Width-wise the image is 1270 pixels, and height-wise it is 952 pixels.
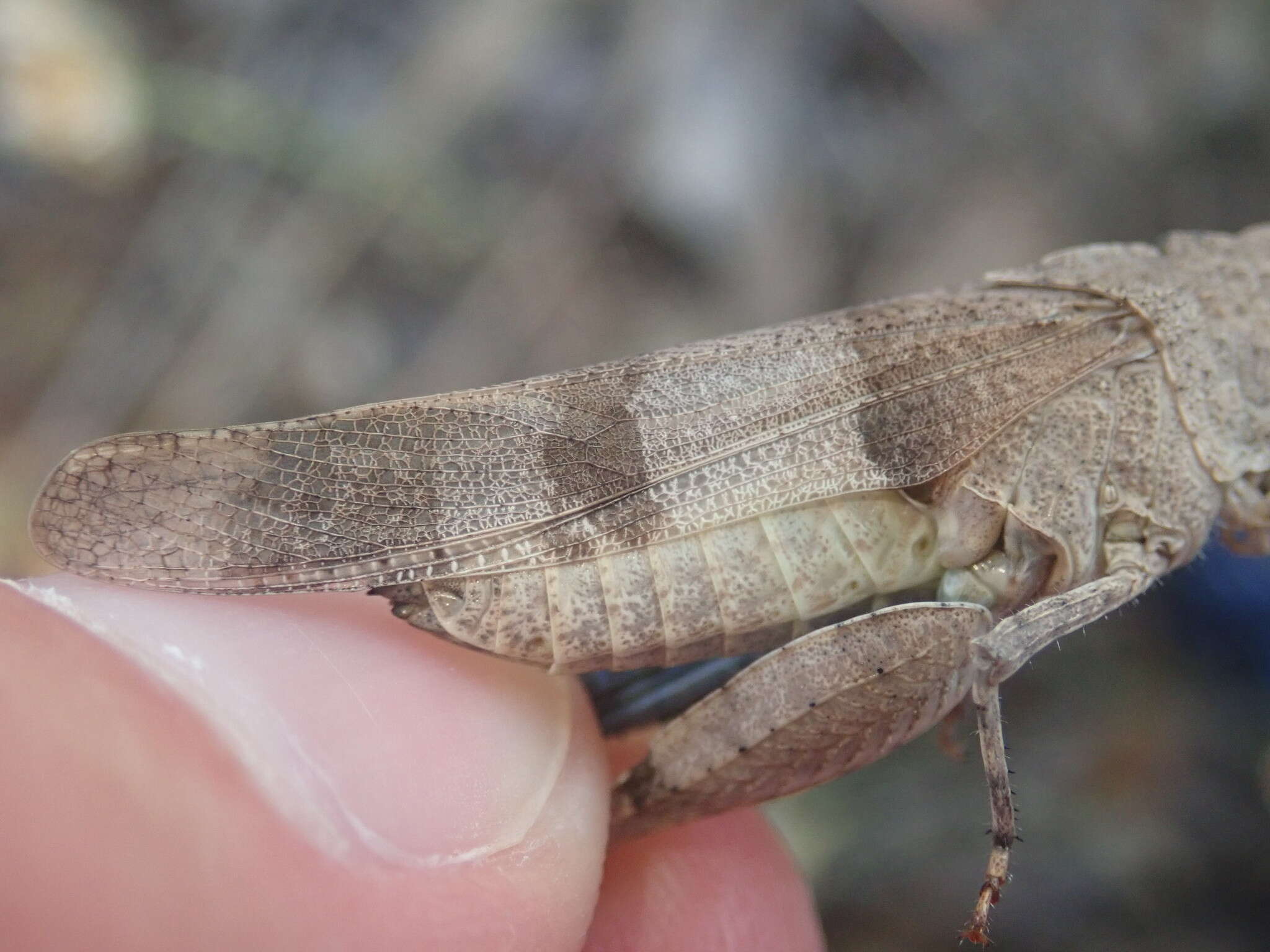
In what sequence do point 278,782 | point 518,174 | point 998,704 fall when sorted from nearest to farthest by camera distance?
point 278,782
point 998,704
point 518,174

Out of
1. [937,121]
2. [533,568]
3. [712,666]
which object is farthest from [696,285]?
[533,568]

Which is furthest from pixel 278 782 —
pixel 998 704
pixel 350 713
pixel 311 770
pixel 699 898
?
pixel 998 704

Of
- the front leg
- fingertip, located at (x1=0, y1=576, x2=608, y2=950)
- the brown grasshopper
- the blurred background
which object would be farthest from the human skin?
the blurred background

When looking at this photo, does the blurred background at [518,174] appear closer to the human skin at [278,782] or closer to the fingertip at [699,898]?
the fingertip at [699,898]

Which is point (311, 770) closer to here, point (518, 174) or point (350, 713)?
point (350, 713)

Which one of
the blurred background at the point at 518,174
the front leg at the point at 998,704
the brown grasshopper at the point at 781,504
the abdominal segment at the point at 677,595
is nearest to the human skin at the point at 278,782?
the brown grasshopper at the point at 781,504

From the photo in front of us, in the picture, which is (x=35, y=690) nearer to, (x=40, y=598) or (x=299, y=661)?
(x=40, y=598)
